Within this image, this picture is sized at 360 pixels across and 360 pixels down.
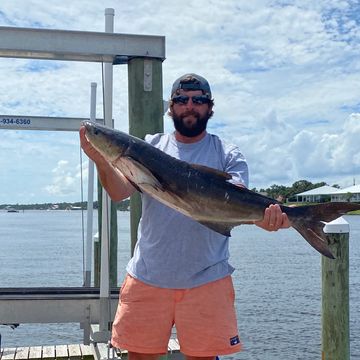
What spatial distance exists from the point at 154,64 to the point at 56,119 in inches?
145

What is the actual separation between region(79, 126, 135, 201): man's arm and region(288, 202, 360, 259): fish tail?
98cm

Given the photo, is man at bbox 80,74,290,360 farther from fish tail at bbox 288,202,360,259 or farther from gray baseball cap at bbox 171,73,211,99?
fish tail at bbox 288,202,360,259

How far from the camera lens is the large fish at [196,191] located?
3.53 meters

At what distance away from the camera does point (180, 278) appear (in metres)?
3.67

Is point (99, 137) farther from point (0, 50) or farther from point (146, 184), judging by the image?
point (0, 50)

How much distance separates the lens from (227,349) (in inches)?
147

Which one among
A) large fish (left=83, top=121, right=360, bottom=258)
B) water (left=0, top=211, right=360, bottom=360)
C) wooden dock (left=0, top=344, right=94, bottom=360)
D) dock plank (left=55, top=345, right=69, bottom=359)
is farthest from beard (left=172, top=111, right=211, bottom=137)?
water (left=0, top=211, right=360, bottom=360)

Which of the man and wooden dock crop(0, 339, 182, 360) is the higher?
the man

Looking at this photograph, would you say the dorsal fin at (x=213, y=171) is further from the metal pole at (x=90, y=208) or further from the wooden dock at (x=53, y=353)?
the metal pole at (x=90, y=208)

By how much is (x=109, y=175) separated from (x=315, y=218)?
1.19m

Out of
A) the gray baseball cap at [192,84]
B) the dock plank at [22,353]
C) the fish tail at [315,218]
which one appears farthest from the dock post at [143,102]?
the dock plank at [22,353]

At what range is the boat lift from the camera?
5327 mm

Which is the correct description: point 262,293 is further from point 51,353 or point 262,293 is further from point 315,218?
point 315,218

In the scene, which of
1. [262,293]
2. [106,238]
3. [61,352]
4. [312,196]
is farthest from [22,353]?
[312,196]
